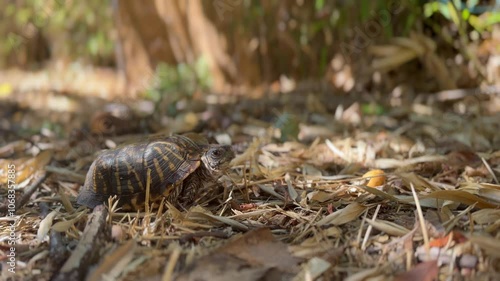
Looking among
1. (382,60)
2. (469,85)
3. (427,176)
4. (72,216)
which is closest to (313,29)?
(382,60)

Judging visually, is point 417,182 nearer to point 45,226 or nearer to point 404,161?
point 404,161

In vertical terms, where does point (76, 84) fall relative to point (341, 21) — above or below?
below

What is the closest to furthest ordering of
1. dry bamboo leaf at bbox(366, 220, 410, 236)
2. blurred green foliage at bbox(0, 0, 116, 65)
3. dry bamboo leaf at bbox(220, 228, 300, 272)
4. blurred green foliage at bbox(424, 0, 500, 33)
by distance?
1. dry bamboo leaf at bbox(220, 228, 300, 272)
2. dry bamboo leaf at bbox(366, 220, 410, 236)
3. blurred green foliage at bbox(424, 0, 500, 33)
4. blurred green foliage at bbox(0, 0, 116, 65)

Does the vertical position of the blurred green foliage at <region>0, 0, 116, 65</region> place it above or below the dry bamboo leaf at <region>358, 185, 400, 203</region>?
above

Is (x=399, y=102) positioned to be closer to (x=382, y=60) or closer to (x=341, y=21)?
(x=382, y=60)

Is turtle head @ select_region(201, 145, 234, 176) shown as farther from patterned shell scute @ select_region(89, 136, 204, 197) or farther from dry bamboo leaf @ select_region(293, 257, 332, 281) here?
dry bamboo leaf @ select_region(293, 257, 332, 281)

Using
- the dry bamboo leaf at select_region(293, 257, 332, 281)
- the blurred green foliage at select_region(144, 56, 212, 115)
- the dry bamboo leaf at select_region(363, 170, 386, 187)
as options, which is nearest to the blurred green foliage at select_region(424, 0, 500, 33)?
the blurred green foliage at select_region(144, 56, 212, 115)
